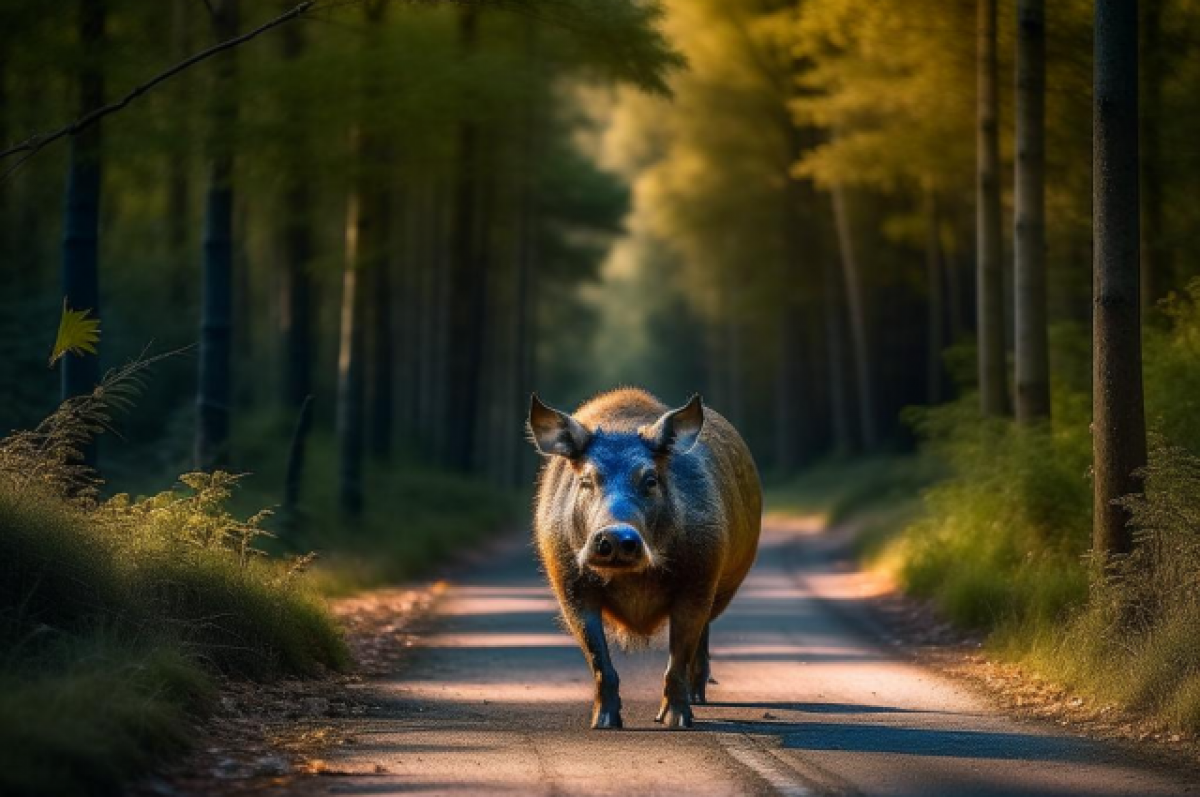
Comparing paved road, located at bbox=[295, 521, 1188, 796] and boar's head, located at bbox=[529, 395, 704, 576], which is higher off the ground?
boar's head, located at bbox=[529, 395, 704, 576]

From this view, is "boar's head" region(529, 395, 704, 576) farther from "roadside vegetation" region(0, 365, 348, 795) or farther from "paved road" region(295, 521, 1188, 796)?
"roadside vegetation" region(0, 365, 348, 795)

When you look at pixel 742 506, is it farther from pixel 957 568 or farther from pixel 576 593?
pixel 957 568

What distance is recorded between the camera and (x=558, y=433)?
11.9 meters

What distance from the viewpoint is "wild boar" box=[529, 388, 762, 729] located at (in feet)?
37.7

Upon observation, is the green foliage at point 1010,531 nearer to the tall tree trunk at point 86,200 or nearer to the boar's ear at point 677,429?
the boar's ear at point 677,429

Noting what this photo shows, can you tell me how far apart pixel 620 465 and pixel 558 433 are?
55 centimetres

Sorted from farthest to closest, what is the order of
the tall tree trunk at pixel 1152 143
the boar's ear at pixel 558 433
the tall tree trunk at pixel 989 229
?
1. the tall tree trunk at pixel 989 229
2. the tall tree trunk at pixel 1152 143
3. the boar's ear at pixel 558 433

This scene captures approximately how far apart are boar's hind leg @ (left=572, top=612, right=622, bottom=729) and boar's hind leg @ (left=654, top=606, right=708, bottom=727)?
33cm

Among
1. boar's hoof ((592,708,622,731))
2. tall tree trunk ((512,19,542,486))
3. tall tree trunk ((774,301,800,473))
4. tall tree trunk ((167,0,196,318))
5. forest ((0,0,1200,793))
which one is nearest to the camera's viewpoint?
boar's hoof ((592,708,622,731))

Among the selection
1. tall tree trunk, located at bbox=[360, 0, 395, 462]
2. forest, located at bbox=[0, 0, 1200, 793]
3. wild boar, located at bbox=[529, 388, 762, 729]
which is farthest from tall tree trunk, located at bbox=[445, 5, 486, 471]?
wild boar, located at bbox=[529, 388, 762, 729]

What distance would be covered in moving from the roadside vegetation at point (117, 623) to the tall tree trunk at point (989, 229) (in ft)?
34.5

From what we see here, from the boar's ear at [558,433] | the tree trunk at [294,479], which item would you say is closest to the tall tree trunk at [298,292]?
the tree trunk at [294,479]

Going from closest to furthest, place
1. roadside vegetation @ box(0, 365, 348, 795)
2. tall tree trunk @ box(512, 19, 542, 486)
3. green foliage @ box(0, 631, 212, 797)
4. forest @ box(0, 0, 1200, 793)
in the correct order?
green foliage @ box(0, 631, 212, 797) < roadside vegetation @ box(0, 365, 348, 795) < forest @ box(0, 0, 1200, 793) < tall tree trunk @ box(512, 19, 542, 486)

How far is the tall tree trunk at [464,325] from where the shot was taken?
3669 cm
